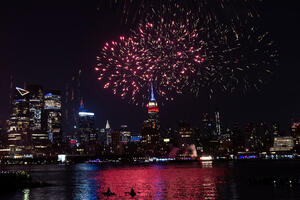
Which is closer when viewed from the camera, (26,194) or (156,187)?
(26,194)

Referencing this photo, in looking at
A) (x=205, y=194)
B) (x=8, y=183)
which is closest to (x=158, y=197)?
(x=205, y=194)

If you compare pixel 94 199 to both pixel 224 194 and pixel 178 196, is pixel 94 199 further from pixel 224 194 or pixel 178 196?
pixel 224 194

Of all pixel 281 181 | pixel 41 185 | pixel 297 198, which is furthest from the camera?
pixel 41 185

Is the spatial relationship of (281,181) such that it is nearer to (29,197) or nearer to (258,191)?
(258,191)

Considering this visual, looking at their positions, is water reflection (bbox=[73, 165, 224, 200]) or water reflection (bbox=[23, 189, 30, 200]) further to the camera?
water reflection (bbox=[73, 165, 224, 200])

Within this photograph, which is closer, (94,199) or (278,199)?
(278,199)

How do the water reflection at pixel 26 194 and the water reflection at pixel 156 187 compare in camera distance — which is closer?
the water reflection at pixel 26 194

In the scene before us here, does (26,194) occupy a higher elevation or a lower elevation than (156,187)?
higher

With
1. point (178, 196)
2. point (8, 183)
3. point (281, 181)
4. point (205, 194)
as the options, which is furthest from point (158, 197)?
point (8, 183)

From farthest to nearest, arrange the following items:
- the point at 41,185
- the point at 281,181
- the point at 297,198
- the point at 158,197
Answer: the point at 41,185 < the point at 281,181 < the point at 158,197 < the point at 297,198
